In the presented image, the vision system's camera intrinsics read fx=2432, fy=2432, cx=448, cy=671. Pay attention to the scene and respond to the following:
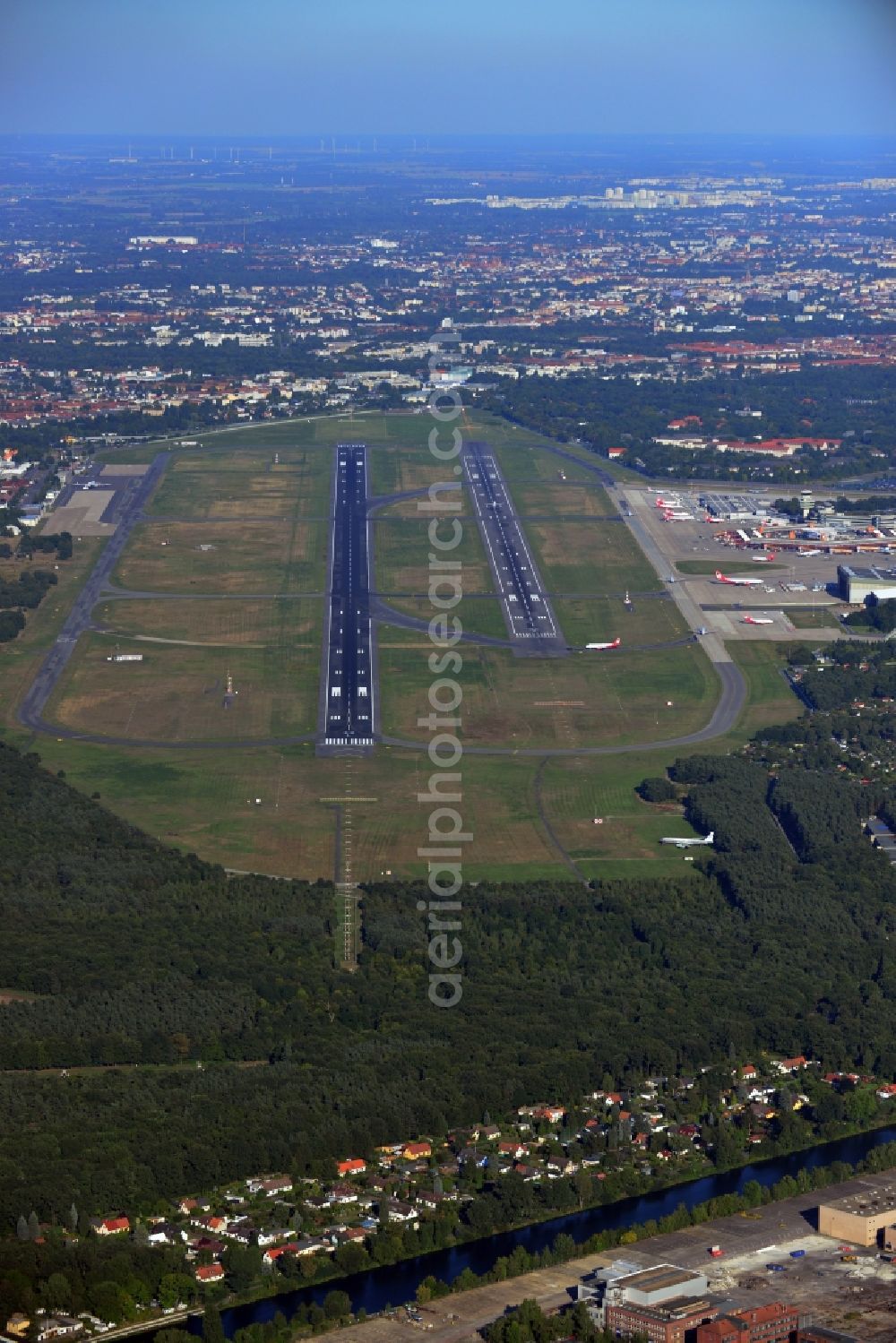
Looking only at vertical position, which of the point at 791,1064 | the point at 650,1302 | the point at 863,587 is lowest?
the point at 791,1064

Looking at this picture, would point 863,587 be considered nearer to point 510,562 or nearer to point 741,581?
point 741,581

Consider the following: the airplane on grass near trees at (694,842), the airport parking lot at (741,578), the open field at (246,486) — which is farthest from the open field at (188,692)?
the open field at (246,486)

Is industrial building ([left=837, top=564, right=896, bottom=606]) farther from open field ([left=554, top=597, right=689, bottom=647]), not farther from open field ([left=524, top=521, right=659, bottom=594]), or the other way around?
open field ([left=524, top=521, right=659, bottom=594])

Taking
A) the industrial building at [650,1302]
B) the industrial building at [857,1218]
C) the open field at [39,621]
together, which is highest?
the industrial building at [650,1302]

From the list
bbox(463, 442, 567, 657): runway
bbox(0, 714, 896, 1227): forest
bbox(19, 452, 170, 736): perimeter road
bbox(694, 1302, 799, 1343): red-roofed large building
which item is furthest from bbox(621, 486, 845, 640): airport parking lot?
bbox(694, 1302, 799, 1343): red-roofed large building

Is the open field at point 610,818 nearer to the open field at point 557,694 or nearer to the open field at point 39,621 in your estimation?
the open field at point 557,694

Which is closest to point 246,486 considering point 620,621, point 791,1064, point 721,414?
point 620,621

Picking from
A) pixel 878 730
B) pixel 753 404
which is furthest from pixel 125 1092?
pixel 753 404
